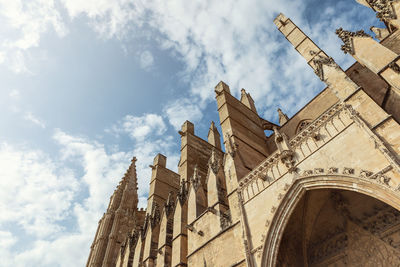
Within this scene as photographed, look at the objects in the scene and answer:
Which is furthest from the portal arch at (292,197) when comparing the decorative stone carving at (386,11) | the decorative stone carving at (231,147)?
the decorative stone carving at (386,11)

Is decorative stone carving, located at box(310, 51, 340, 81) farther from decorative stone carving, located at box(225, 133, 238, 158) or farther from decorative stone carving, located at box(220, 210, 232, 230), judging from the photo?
A: decorative stone carving, located at box(220, 210, 232, 230)

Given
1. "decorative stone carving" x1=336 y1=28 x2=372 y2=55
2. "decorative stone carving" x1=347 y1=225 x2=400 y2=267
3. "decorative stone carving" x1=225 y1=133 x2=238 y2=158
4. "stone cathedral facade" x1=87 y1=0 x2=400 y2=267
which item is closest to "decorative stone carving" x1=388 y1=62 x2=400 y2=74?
"stone cathedral facade" x1=87 y1=0 x2=400 y2=267

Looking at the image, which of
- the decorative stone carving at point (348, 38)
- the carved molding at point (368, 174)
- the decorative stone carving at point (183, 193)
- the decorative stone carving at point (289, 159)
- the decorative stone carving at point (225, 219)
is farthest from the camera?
the decorative stone carving at point (183, 193)

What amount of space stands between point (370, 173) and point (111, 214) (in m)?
20.7

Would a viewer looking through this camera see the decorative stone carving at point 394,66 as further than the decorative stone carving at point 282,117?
No

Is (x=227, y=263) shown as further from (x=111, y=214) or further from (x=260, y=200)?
(x=111, y=214)

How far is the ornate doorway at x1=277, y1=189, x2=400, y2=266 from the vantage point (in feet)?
20.5

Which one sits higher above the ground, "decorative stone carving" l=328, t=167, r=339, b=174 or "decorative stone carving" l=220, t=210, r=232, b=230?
"decorative stone carving" l=220, t=210, r=232, b=230

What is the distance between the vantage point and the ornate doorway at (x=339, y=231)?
246 inches

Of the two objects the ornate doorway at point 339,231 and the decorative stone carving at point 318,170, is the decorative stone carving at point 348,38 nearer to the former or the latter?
the decorative stone carving at point 318,170

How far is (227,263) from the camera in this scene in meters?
6.98

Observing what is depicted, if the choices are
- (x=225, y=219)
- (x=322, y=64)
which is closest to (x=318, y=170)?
(x=225, y=219)

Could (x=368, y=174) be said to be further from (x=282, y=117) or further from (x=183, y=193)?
(x=282, y=117)

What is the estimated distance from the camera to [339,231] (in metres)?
7.04
